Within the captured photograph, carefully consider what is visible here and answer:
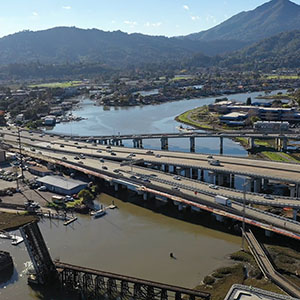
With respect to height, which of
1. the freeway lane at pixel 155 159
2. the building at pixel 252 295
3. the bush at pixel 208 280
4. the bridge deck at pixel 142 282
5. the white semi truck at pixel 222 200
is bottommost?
the bush at pixel 208 280

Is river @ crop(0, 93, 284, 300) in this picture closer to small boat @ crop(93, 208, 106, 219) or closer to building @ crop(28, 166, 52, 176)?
small boat @ crop(93, 208, 106, 219)

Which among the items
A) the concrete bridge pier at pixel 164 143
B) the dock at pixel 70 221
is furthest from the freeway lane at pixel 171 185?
the concrete bridge pier at pixel 164 143

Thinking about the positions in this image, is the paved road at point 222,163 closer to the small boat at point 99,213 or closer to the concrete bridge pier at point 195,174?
the concrete bridge pier at point 195,174

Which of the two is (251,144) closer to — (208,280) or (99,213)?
(99,213)

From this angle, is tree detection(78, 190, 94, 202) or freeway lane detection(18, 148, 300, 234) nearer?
freeway lane detection(18, 148, 300, 234)

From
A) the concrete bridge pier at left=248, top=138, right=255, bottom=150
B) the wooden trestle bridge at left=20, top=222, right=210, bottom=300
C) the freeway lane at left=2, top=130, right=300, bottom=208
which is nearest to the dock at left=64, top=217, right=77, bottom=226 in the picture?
the wooden trestle bridge at left=20, top=222, right=210, bottom=300

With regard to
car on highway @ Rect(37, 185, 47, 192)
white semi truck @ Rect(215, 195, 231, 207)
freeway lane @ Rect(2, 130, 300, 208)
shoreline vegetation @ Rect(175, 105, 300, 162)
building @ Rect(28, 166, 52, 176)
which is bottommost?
shoreline vegetation @ Rect(175, 105, 300, 162)

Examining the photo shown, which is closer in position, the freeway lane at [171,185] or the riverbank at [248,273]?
the riverbank at [248,273]
